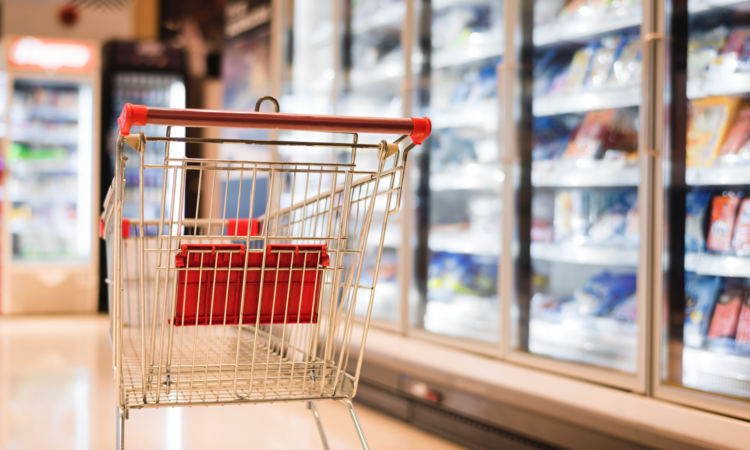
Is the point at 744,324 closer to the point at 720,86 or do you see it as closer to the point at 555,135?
the point at 720,86

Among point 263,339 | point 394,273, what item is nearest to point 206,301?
point 263,339

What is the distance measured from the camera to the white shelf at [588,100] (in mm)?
2359

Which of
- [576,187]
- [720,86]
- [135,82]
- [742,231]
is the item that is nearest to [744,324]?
[742,231]

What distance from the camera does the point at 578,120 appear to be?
2.82 m

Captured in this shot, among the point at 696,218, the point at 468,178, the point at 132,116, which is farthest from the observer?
the point at 468,178

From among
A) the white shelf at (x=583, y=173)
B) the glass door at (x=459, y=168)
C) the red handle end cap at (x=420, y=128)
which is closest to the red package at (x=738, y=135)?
the white shelf at (x=583, y=173)

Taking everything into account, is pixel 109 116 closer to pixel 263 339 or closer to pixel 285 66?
pixel 285 66

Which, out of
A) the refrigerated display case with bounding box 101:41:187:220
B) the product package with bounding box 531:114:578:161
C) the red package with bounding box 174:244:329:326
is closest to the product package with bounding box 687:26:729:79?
the product package with bounding box 531:114:578:161

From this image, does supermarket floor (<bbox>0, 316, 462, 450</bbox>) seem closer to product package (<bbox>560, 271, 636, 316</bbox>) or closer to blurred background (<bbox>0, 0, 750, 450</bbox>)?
blurred background (<bbox>0, 0, 750, 450</bbox>)

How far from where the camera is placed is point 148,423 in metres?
2.81

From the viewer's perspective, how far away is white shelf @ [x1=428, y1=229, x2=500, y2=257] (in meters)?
3.01

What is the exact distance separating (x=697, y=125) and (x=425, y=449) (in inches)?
61.6

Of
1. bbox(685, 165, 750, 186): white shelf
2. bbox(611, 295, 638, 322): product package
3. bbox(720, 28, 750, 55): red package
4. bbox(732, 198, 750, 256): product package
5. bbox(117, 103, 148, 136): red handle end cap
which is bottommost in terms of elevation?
bbox(611, 295, 638, 322): product package

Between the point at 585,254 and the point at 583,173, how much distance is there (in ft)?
1.06
